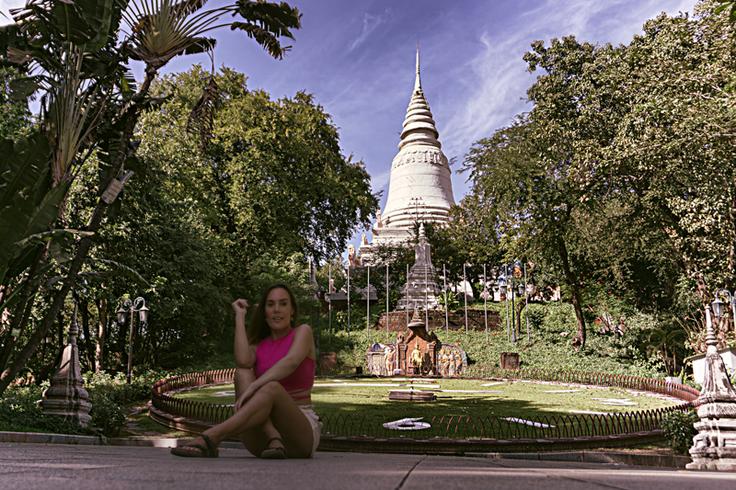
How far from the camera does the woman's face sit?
470cm

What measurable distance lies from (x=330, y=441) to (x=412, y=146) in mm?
51181

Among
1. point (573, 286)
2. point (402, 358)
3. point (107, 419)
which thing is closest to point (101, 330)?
point (107, 419)

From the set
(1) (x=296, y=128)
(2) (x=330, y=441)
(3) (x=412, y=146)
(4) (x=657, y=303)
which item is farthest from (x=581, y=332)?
(3) (x=412, y=146)

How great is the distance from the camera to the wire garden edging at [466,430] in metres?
9.12

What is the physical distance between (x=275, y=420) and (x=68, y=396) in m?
7.39

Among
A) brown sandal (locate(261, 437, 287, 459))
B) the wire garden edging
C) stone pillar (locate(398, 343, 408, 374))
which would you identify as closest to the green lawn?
the wire garden edging

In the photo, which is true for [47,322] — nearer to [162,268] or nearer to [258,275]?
[162,268]

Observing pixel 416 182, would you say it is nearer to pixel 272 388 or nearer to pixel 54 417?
pixel 54 417

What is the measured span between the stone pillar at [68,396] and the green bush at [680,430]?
10.5 m

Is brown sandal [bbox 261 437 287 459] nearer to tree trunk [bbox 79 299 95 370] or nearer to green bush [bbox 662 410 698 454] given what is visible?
green bush [bbox 662 410 698 454]

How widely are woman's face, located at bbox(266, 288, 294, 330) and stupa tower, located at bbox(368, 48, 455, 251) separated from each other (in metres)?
45.8

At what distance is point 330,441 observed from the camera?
9305 mm

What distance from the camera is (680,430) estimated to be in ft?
34.1

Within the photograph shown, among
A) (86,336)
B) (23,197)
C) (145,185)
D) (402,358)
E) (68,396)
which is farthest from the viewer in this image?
(402,358)
